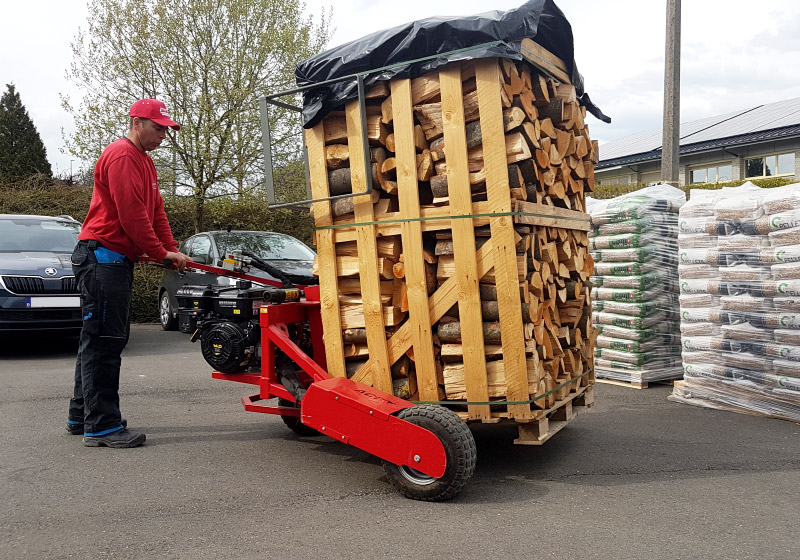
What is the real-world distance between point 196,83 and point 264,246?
5.27 m

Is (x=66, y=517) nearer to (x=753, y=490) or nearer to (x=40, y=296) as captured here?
(x=753, y=490)

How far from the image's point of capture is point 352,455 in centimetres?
457

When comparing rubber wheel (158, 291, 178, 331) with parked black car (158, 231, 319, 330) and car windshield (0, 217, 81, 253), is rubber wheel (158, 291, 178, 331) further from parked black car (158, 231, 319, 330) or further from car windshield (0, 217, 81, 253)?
car windshield (0, 217, 81, 253)

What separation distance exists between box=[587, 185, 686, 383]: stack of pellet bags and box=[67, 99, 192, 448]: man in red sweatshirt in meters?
4.26

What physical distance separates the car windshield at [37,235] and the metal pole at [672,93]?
26.4ft

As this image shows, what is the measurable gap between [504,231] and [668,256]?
13.1 feet

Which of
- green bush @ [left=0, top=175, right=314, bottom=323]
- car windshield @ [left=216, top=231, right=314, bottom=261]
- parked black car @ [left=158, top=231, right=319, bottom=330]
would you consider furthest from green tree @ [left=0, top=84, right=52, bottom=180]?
car windshield @ [left=216, top=231, right=314, bottom=261]

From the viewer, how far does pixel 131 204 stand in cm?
457

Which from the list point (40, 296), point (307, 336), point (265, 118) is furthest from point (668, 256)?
point (40, 296)

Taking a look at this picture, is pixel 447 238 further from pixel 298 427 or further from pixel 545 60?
pixel 298 427

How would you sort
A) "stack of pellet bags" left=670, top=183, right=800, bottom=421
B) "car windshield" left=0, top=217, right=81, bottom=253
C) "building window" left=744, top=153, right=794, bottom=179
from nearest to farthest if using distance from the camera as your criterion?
"stack of pellet bags" left=670, top=183, right=800, bottom=421
"car windshield" left=0, top=217, right=81, bottom=253
"building window" left=744, top=153, right=794, bottom=179

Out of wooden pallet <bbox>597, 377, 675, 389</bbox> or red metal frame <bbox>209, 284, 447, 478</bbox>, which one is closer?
red metal frame <bbox>209, 284, 447, 478</bbox>

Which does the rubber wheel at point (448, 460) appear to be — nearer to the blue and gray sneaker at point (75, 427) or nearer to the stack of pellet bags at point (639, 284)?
the blue and gray sneaker at point (75, 427)

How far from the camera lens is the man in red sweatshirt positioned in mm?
4590
